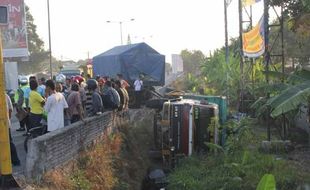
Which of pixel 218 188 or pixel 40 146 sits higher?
pixel 40 146

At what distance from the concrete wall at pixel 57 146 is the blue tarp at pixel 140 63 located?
13945 millimetres

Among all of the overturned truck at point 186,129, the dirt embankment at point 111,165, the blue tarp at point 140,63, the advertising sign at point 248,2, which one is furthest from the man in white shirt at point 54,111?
the blue tarp at point 140,63

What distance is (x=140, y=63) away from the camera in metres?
25.8

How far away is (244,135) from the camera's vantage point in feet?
50.6

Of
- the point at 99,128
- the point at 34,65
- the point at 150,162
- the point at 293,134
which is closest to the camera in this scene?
the point at 99,128

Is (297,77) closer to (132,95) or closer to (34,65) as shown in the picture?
(132,95)

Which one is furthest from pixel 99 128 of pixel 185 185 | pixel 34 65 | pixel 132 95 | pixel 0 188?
pixel 34 65

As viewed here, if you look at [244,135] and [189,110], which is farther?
[244,135]

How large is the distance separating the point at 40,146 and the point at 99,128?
4.26 m

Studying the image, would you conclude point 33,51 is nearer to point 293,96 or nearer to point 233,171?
point 233,171

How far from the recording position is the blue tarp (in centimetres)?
2567

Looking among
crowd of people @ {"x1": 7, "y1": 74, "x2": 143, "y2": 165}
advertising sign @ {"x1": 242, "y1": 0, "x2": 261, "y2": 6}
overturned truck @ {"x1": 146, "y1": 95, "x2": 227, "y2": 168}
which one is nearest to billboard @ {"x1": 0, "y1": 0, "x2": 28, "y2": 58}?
advertising sign @ {"x1": 242, "y1": 0, "x2": 261, "y2": 6}

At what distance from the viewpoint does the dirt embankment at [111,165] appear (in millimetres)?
8656

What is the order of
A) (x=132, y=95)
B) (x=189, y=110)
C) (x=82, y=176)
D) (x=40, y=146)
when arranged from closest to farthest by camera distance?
(x=40, y=146) → (x=82, y=176) → (x=189, y=110) → (x=132, y=95)
